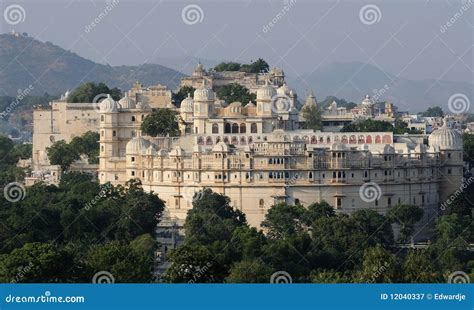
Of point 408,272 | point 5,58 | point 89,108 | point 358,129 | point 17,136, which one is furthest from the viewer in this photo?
Answer: point 5,58

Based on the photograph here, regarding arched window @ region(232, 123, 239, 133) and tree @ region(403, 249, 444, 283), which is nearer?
tree @ region(403, 249, 444, 283)

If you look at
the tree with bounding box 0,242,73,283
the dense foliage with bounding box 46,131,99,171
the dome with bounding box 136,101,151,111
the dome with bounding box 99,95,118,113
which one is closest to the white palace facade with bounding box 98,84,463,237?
the dome with bounding box 99,95,118,113

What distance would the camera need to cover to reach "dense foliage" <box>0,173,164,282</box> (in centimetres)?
5419

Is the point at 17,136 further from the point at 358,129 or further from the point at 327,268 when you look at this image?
the point at 327,268

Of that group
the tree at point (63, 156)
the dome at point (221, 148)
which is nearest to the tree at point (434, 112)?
the tree at point (63, 156)

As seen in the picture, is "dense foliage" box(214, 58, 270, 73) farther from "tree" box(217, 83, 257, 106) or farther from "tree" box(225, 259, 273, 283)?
"tree" box(225, 259, 273, 283)

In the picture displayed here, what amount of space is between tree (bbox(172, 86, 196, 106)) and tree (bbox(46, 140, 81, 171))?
555 centimetres

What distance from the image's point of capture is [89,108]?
103 m

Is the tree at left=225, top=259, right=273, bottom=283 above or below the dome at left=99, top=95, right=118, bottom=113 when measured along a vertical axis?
below

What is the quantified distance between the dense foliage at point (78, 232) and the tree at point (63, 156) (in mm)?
5396

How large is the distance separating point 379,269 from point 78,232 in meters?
17.1

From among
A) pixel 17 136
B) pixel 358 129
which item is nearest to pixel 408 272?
pixel 358 129

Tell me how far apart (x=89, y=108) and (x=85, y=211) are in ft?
101

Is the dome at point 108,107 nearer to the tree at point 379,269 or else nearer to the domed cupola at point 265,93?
the domed cupola at point 265,93
